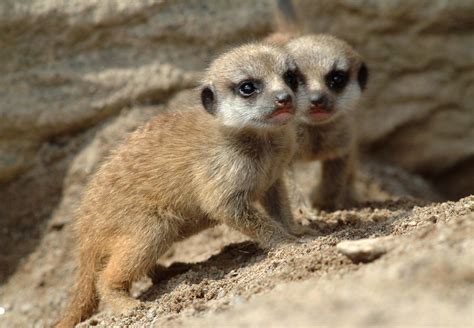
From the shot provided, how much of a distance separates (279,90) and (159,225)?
942 millimetres

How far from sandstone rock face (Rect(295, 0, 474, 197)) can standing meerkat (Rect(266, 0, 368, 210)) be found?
92cm

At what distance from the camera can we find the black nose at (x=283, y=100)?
369 cm

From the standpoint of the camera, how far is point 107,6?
5188 mm

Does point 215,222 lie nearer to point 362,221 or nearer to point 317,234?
point 317,234

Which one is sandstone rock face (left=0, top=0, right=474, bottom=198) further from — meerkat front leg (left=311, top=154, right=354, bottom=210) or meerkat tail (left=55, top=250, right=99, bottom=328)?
meerkat tail (left=55, top=250, right=99, bottom=328)

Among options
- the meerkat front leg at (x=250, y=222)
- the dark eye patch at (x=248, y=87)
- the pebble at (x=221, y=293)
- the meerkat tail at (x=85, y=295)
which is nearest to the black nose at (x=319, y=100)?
the dark eye patch at (x=248, y=87)

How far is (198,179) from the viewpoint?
389 centimetres

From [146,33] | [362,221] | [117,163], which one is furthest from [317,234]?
[146,33]

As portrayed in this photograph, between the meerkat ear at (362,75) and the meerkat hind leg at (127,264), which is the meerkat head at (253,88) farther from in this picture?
the meerkat ear at (362,75)

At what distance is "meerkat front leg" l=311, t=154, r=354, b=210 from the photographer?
5035 mm

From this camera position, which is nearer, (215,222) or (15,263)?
(215,222)

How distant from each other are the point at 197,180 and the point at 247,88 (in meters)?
0.55

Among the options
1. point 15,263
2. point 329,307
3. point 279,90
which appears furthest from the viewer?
point 15,263

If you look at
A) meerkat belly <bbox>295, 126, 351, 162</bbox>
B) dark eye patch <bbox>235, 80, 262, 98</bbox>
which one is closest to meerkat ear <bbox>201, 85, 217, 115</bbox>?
dark eye patch <bbox>235, 80, 262, 98</bbox>
